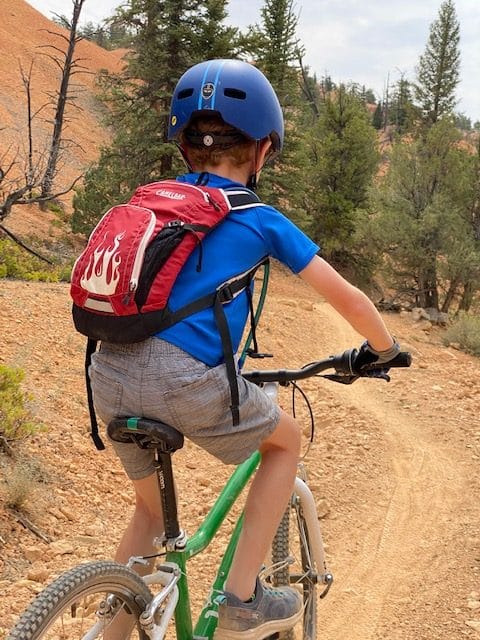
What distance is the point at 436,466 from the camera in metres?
5.92

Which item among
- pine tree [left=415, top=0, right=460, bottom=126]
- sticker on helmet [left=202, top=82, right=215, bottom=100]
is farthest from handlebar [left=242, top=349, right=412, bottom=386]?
pine tree [left=415, top=0, right=460, bottom=126]

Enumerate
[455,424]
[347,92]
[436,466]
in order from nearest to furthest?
1. [436,466]
2. [455,424]
3. [347,92]

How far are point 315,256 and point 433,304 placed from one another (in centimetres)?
1913

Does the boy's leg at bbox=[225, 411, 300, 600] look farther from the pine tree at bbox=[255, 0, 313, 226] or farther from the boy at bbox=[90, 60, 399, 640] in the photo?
the pine tree at bbox=[255, 0, 313, 226]

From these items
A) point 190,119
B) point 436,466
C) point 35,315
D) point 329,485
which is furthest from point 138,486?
point 35,315

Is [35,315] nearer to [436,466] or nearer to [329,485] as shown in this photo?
[329,485]

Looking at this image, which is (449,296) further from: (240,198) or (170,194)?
(170,194)

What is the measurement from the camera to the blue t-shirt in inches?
75.4

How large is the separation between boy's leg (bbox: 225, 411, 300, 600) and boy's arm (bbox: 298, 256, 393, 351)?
0.42 metres

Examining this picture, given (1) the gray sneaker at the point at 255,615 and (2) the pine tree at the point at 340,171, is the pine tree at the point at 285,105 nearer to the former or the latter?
(2) the pine tree at the point at 340,171

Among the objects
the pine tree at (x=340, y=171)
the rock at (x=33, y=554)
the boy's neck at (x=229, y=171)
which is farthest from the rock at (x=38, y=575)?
the pine tree at (x=340, y=171)

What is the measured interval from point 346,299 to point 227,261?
408 mm

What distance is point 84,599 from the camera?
1.84 metres

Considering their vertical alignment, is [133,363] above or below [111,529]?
above
